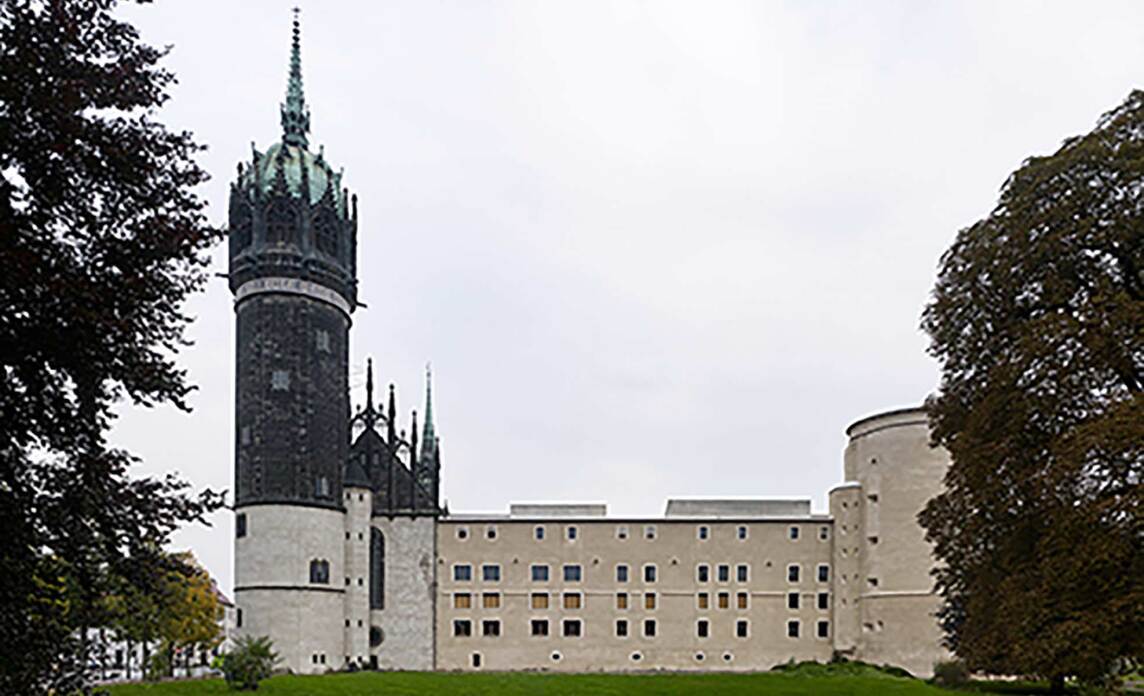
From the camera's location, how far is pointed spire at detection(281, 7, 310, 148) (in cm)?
6050

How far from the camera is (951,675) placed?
4172cm

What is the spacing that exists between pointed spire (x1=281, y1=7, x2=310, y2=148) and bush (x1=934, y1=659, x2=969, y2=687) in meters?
48.3

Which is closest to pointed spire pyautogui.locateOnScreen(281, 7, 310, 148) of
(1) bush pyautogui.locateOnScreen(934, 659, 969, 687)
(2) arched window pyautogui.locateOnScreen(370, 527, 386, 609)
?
(2) arched window pyautogui.locateOnScreen(370, 527, 386, 609)

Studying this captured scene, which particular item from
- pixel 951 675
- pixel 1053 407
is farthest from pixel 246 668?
pixel 1053 407

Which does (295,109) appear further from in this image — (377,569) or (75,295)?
(75,295)

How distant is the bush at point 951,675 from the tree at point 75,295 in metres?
38.5

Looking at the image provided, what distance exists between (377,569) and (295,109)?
3061 centimetres

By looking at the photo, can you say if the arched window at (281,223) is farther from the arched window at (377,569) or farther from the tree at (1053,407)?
the tree at (1053,407)

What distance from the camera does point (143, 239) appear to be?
10.0 metres

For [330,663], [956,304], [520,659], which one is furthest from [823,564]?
[956,304]

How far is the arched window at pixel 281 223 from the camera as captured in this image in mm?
54938

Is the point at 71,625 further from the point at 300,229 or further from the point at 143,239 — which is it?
the point at 300,229

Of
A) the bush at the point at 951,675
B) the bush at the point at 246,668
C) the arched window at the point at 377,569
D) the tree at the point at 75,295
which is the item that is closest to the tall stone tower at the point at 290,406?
the arched window at the point at 377,569

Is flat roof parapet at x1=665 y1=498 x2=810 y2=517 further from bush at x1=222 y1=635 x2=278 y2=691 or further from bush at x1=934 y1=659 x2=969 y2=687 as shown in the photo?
bush at x1=222 y1=635 x2=278 y2=691
